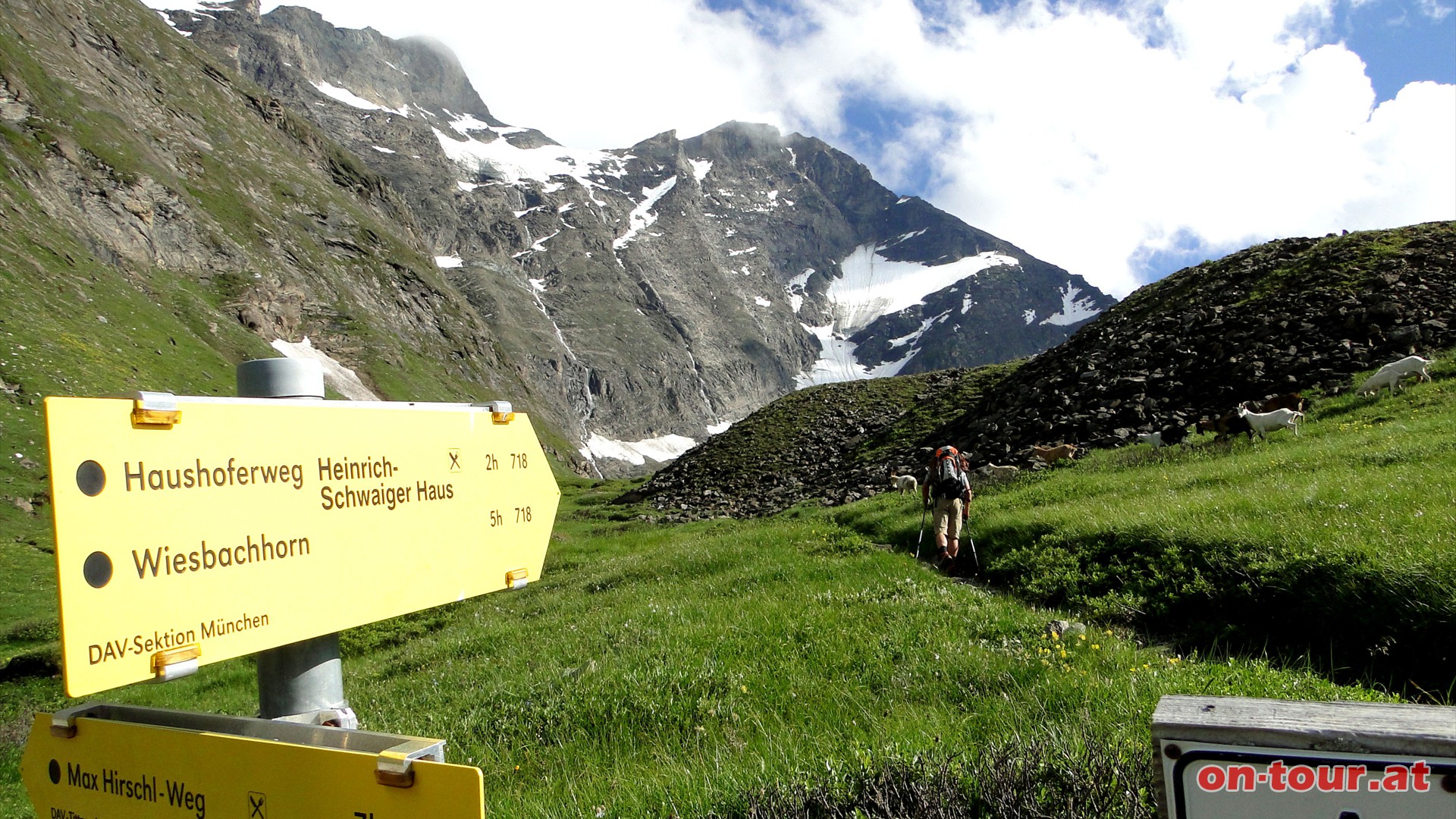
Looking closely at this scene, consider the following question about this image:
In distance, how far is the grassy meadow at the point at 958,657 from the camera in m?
4.46

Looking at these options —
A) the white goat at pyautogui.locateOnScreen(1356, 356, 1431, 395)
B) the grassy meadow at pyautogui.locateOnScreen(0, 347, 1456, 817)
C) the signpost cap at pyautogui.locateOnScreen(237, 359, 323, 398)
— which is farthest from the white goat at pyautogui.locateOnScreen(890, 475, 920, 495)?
the signpost cap at pyautogui.locateOnScreen(237, 359, 323, 398)

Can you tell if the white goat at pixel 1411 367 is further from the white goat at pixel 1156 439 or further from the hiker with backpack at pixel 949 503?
the hiker with backpack at pixel 949 503

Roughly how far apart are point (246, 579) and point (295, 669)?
58 centimetres

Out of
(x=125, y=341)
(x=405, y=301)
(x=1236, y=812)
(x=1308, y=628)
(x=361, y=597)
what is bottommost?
(x=1308, y=628)

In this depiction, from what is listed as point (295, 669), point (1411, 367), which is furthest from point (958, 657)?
point (1411, 367)

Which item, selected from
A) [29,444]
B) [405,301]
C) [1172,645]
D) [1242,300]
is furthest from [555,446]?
[1172,645]

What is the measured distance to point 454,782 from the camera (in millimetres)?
2283

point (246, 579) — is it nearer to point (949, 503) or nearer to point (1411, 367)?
point (949, 503)

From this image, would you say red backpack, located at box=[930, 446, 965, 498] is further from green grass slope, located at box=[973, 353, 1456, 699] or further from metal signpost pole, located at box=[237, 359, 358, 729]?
metal signpost pole, located at box=[237, 359, 358, 729]

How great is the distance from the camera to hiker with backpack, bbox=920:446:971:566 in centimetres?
1487

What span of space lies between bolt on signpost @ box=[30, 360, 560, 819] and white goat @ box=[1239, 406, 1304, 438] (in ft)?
69.5

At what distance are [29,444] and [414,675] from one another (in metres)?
44.3

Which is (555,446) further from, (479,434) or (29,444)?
(479,434)

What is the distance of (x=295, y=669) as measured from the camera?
3172 mm
